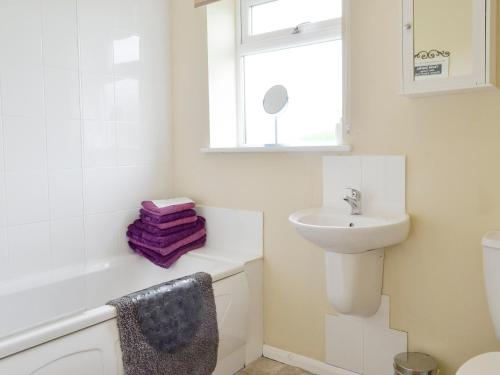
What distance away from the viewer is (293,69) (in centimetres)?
235

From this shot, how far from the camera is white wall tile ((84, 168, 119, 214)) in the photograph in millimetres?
2248

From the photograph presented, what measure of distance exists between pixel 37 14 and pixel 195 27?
2.70 feet

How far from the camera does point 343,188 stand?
77.9 inches

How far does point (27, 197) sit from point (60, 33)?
2.59 feet

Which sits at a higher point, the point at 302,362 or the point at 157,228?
the point at 157,228

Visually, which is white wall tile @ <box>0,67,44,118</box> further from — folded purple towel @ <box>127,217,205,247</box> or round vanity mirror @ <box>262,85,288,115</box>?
round vanity mirror @ <box>262,85,288,115</box>

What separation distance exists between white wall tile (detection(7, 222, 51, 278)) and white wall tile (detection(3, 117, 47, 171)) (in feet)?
0.92

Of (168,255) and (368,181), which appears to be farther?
(168,255)

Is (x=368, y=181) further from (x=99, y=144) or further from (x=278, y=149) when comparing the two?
(x=99, y=144)

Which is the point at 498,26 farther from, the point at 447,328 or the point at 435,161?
the point at 447,328

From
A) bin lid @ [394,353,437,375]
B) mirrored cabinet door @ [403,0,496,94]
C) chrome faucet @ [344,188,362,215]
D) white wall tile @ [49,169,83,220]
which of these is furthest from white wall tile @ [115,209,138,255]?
mirrored cabinet door @ [403,0,496,94]

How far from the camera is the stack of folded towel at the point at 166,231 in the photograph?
2.29m

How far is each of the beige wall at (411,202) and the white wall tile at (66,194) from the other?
0.81 metres

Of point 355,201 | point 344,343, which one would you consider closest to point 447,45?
point 355,201
